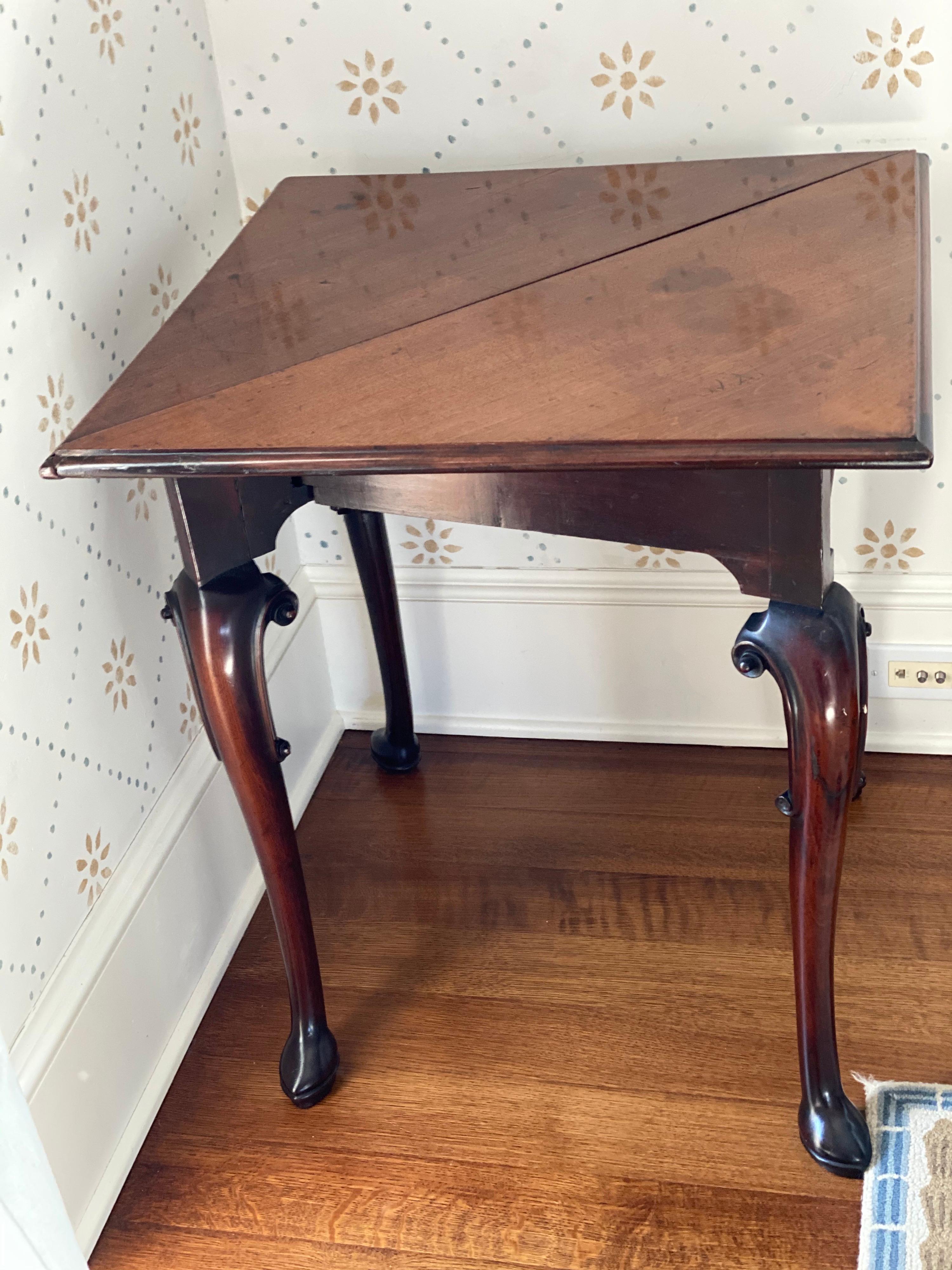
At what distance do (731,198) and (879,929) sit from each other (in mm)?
816

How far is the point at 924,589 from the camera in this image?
5.12 ft

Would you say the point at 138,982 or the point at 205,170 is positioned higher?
the point at 205,170

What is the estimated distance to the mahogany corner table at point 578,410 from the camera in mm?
852

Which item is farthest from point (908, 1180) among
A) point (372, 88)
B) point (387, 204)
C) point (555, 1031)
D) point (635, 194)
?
point (372, 88)

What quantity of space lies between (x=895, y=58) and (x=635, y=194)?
1.13 feet

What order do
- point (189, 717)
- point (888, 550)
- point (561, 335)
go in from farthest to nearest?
point (888, 550) → point (189, 717) → point (561, 335)

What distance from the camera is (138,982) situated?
1258 mm

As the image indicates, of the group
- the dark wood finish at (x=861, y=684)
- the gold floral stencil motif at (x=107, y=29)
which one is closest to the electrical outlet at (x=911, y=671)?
the dark wood finish at (x=861, y=684)

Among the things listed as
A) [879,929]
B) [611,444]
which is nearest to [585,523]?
[611,444]

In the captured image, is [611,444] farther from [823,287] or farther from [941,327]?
[941,327]

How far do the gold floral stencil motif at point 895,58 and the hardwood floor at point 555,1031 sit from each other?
85 centimetres

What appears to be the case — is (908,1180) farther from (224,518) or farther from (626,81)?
(626,81)

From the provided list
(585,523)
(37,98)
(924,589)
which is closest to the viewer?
(585,523)

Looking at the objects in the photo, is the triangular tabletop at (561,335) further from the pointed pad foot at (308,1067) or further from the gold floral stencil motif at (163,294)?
the pointed pad foot at (308,1067)
